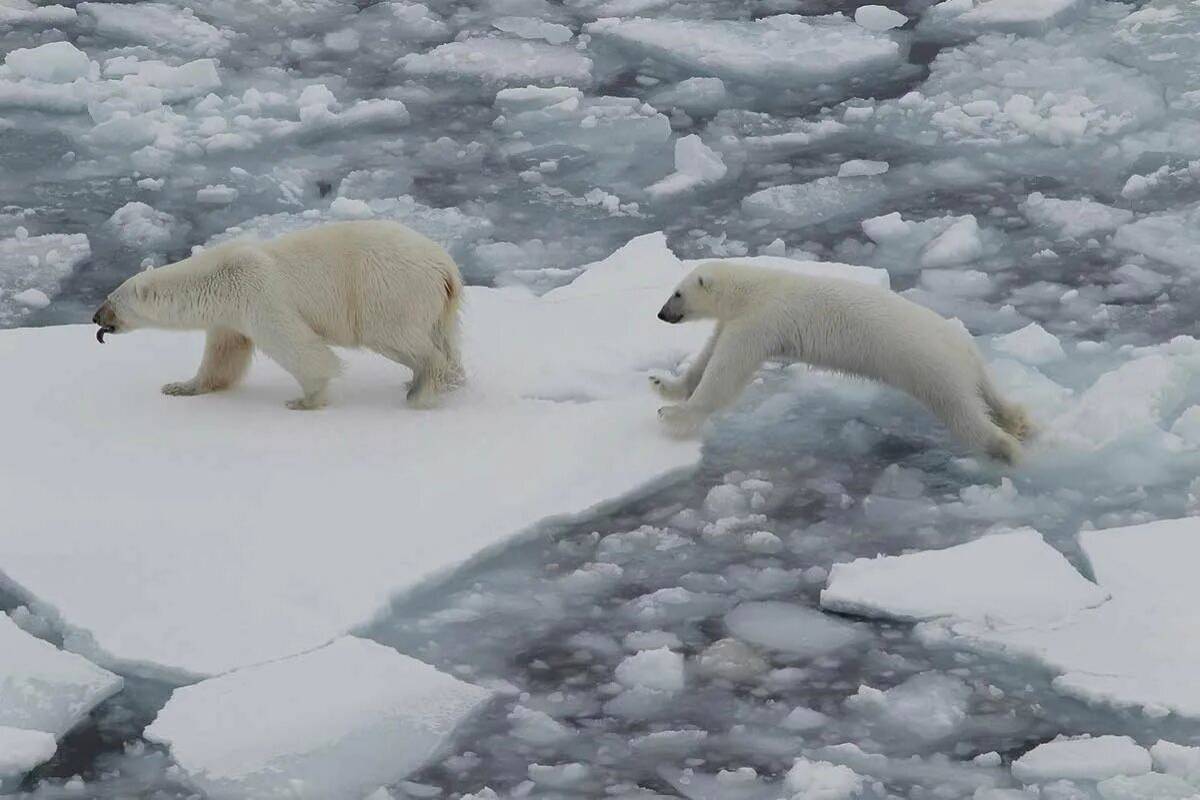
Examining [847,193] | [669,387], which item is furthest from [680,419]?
[847,193]

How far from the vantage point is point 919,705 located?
377 centimetres

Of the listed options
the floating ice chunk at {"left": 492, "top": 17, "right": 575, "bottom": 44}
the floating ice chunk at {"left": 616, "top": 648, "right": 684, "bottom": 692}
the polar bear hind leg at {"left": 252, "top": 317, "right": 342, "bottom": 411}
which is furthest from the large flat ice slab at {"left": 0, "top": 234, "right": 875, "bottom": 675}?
the floating ice chunk at {"left": 492, "top": 17, "right": 575, "bottom": 44}

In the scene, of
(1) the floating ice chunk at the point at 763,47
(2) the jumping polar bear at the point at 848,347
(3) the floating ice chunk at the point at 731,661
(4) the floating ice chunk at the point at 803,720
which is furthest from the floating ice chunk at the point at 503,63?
(4) the floating ice chunk at the point at 803,720

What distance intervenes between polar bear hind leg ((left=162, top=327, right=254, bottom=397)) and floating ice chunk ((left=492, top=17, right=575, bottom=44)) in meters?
4.00

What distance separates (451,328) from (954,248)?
6.80 feet

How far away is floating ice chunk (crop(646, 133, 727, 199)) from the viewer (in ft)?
23.6

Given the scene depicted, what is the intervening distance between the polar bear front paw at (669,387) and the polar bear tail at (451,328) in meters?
0.59

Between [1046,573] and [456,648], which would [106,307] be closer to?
[456,648]

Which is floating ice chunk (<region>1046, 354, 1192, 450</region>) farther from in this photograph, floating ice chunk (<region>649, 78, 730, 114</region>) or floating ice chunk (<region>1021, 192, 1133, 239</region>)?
floating ice chunk (<region>649, 78, 730, 114</region>)

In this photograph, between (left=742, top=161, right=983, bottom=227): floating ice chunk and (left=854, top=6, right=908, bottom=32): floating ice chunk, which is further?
(left=854, top=6, right=908, bottom=32): floating ice chunk

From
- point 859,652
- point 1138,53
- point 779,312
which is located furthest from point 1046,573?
point 1138,53

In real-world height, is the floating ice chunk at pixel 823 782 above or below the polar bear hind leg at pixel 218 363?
below

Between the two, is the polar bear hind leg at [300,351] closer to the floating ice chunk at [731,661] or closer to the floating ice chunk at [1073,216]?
the floating ice chunk at [731,661]

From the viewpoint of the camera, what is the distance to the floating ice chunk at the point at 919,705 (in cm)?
369
